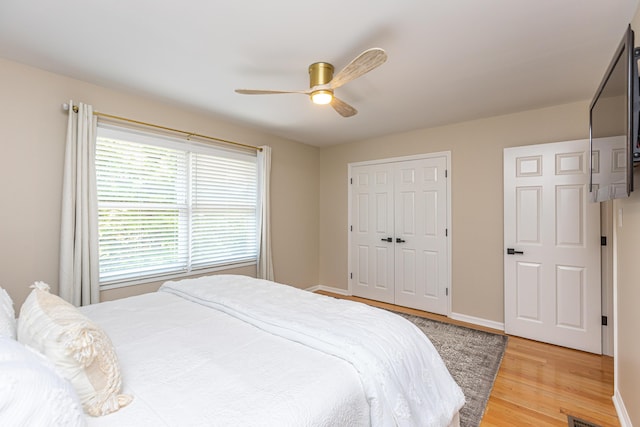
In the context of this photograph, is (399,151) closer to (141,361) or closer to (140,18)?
(140,18)

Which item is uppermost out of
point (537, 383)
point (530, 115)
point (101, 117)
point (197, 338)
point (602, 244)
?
point (530, 115)

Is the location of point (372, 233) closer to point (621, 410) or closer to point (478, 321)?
point (478, 321)

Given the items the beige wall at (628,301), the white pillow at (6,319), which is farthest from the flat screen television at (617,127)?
the white pillow at (6,319)

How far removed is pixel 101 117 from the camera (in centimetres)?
262

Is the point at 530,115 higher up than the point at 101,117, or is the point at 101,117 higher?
the point at 530,115

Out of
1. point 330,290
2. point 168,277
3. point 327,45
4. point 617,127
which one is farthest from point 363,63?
point 330,290

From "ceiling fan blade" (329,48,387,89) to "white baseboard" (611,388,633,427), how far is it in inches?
100

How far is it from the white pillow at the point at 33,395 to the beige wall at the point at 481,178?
3.72 m

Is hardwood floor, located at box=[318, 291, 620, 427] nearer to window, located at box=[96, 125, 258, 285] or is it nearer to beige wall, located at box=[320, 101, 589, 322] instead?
beige wall, located at box=[320, 101, 589, 322]

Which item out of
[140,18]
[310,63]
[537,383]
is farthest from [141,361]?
[537,383]

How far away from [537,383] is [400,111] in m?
2.72

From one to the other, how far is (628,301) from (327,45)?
2.43m

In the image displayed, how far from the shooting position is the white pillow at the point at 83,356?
914mm

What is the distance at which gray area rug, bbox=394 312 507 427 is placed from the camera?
204cm
